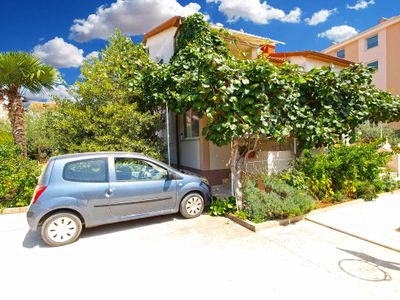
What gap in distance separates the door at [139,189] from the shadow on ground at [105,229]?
0.42m

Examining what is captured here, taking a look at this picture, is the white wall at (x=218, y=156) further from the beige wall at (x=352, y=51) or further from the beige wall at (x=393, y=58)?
the beige wall at (x=352, y=51)

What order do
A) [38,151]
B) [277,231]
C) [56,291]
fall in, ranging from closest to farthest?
[56,291] < [277,231] < [38,151]

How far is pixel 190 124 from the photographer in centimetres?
991

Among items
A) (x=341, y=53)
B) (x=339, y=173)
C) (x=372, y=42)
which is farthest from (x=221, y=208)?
(x=341, y=53)

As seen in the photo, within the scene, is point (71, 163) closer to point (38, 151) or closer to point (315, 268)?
point (315, 268)

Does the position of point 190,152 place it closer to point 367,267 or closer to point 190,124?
point 190,124

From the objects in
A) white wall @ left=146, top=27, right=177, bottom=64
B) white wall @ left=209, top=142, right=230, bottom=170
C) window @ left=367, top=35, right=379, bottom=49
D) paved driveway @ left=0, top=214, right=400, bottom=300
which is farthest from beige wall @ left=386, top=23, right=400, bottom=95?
paved driveway @ left=0, top=214, right=400, bottom=300

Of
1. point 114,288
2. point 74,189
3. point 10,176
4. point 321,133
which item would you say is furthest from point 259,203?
point 10,176

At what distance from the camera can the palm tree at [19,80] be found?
26.0 feet

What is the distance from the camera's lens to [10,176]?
6531 mm

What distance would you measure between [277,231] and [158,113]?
6.32 meters

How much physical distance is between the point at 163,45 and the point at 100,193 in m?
Result: 8.98

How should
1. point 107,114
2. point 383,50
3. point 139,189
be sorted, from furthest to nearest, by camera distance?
point 383,50 < point 107,114 < point 139,189

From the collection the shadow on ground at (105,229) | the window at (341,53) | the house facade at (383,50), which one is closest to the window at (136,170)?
the shadow on ground at (105,229)
